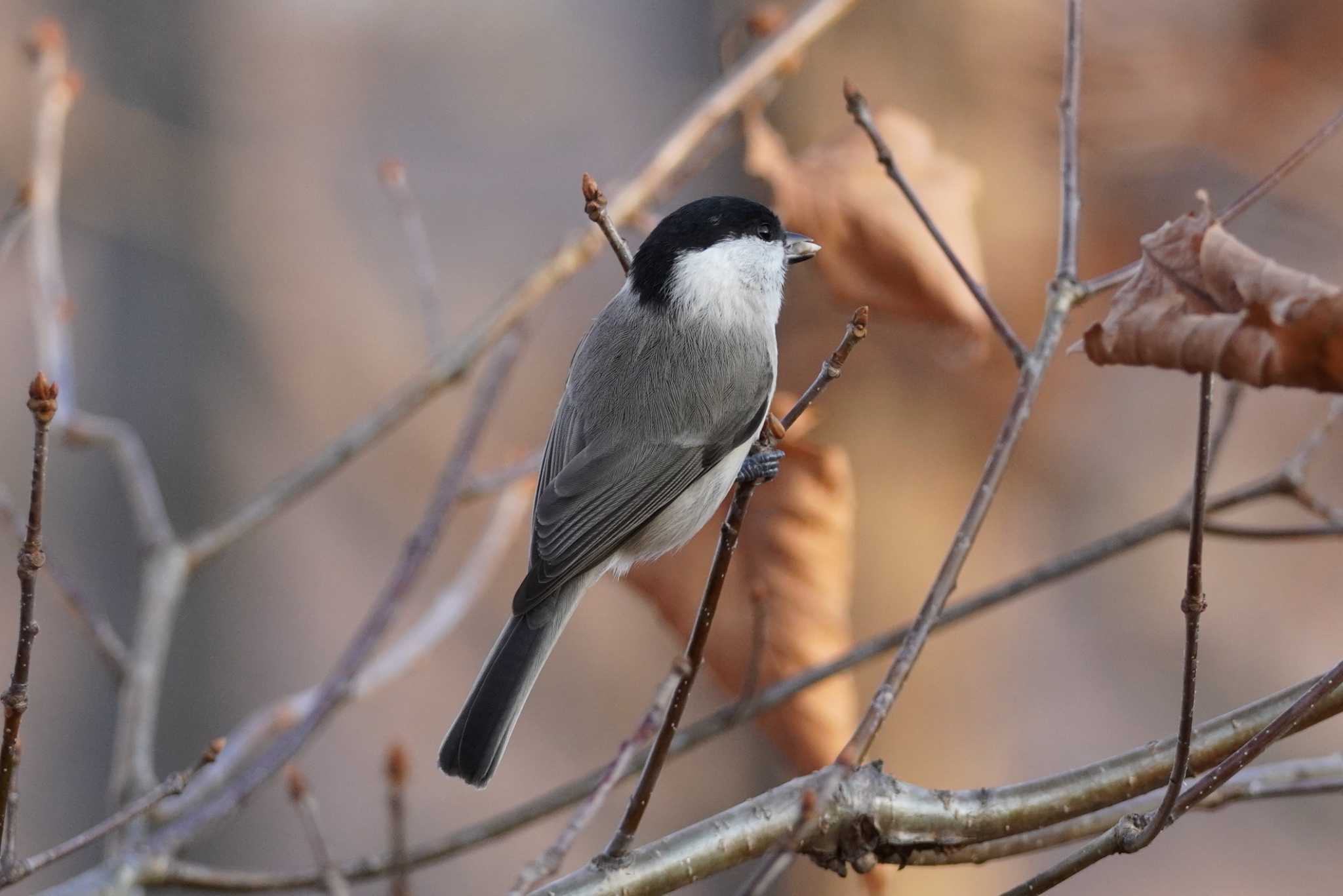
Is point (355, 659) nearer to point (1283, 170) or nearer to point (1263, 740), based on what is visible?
point (1263, 740)

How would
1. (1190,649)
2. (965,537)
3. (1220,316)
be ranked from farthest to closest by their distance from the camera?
(965,537), (1190,649), (1220,316)

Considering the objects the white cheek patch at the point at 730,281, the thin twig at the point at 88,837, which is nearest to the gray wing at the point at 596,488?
the white cheek patch at the point at 730,281

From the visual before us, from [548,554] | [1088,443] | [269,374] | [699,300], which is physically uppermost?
[269,374]

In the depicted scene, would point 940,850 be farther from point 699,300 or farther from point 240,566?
point 240,566

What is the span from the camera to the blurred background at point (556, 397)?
232 cm

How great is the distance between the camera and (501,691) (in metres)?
1.39

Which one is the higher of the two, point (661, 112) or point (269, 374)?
point (661, 112)

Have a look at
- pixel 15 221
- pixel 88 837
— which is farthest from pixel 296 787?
pixel 15 221

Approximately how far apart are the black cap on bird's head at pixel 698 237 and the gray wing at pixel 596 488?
0.58 ft

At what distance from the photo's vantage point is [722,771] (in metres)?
3.01

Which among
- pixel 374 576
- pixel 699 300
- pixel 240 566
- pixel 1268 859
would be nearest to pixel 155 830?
pixel 699 300

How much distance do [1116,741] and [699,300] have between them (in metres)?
2.49

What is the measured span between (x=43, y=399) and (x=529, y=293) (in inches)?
31.3

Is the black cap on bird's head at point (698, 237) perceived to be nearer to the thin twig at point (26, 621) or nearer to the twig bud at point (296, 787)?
the twig bud at point (296, 787)
